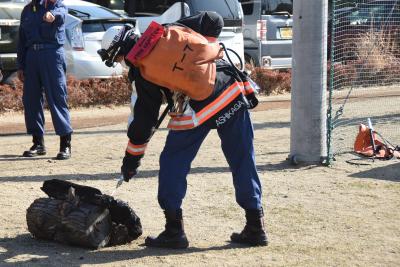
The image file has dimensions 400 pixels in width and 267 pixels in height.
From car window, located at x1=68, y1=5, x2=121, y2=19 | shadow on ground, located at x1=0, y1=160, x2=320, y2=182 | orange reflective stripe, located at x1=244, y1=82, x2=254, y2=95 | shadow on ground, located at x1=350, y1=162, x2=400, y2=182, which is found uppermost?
car window, located at x1=68, y1=5, x2=121, y2=19

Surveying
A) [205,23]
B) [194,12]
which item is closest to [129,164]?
[205,23]


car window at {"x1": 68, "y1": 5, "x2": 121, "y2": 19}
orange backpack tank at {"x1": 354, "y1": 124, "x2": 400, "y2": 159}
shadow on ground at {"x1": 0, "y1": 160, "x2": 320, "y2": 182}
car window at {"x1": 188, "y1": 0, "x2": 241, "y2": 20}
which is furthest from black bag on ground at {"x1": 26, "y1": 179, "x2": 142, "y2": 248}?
car window at {"x1": 188, "y1": 0, "x2": 241, "y2": 20}

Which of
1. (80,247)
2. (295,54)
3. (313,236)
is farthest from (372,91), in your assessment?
(80,247)

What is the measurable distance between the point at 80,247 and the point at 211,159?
3.30 meters

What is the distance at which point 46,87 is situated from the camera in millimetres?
7887

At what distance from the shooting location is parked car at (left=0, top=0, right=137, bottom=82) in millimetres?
12109

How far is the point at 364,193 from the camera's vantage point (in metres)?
6.65

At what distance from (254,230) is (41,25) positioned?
3.79 m

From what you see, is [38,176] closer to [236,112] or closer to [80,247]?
[80,247]

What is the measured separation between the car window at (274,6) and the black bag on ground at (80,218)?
1152 centimetres

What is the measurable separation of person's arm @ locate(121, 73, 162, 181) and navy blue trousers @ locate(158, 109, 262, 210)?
21cm

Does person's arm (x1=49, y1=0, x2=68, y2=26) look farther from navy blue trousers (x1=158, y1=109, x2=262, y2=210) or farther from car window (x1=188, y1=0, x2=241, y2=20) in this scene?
car window (x1=188, y1=0, x2=241, y2=20)

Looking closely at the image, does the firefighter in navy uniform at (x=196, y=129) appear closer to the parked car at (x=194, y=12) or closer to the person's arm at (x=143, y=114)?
the person's arm at (x=143, y=114)

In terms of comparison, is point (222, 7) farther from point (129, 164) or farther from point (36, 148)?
point (129, 164)
